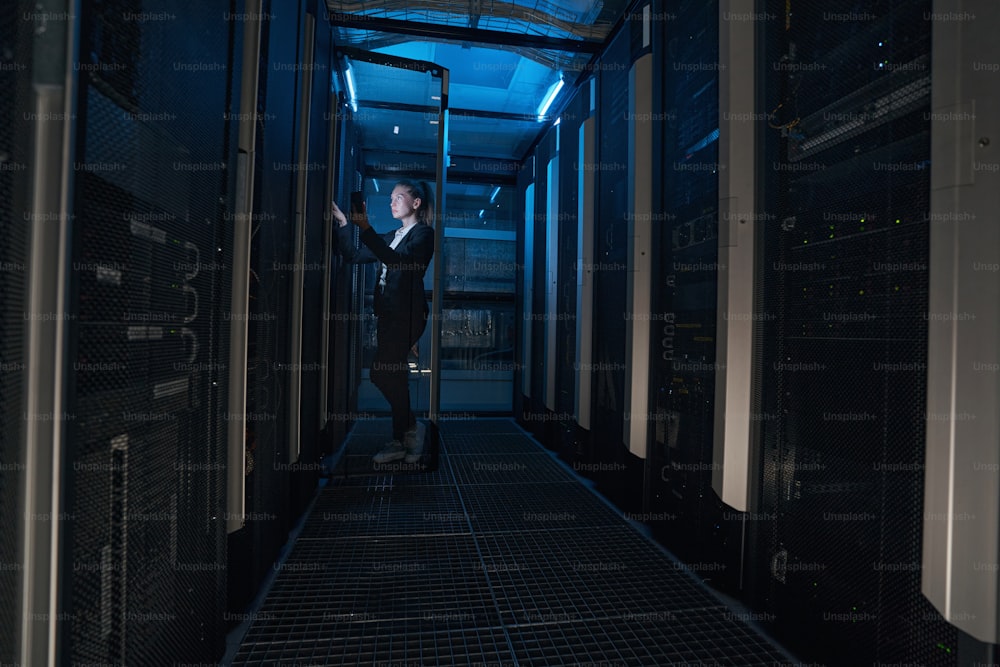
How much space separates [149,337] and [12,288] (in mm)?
380

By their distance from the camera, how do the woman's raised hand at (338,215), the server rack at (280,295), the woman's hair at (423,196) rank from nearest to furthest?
the server rack at (280,295), the woman's raised hand at (338,215), the woman's hair at (423,196)

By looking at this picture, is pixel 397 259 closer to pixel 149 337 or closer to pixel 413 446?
pixel 413 446

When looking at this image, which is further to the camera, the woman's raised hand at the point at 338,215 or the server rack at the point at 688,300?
the woman's raised hand at the point at 338,215

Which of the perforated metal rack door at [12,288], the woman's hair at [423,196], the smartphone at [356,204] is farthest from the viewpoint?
the woman's hair at [423,196]

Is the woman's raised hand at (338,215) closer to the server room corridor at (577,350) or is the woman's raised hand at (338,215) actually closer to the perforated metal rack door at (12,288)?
the server room corridor at (577,350)

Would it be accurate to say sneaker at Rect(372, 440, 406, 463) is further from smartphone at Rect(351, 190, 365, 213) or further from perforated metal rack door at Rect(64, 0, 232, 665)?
perforated metal rack door at Rect(64, 0, 232, 665)

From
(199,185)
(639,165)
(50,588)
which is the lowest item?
(50,588)

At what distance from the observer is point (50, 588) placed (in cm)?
85

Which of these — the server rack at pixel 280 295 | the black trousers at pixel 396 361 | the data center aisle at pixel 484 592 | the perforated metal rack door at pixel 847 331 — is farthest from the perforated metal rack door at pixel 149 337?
the black trousers at pixel 396 361

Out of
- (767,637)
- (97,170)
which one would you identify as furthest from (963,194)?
(97,170)

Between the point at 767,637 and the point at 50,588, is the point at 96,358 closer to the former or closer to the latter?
the point at 50,588

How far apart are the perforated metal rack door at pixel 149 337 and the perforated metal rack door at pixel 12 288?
0.09m

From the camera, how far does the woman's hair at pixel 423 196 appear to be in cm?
373

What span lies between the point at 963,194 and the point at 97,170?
77.8 inches
